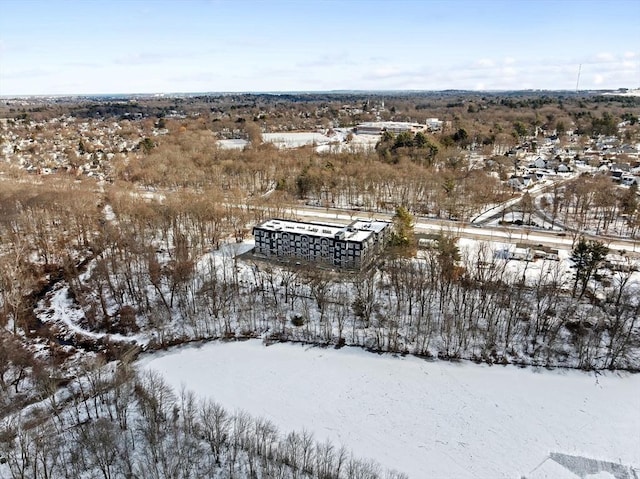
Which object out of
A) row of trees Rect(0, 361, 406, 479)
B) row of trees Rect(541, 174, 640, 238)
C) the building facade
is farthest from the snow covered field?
row of trees Rect(541, 174, 640, 238)

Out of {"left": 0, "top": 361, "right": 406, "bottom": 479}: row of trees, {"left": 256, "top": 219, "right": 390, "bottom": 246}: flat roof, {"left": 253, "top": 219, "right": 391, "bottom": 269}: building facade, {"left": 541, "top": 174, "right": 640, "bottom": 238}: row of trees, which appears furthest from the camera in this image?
{"left": 541, "top": 174, "right": 640, "bottom": 238}: row of trees

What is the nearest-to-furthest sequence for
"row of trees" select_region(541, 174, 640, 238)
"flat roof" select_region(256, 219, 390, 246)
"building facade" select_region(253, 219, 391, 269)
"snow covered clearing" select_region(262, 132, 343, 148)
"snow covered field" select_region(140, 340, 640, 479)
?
"snow covered field" select_region(140, 340, 640, 479)
"building facade" select_region(253, 219, 391, 269)
"flat roof" select_region(256, 219, 390, 246)
"row of trees" select_region(541, 174, 640, 238)
"snow covered clearing" select_region(262, 132, 343, 148)

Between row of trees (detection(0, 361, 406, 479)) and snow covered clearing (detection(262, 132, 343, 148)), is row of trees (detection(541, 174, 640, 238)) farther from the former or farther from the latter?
snow covered clearing (detection(262, 132, 343, 148))

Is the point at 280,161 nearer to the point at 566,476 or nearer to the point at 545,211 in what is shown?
the point at 545,211

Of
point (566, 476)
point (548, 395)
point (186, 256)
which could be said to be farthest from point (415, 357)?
point (186, 256)

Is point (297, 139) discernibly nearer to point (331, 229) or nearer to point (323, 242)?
point (331, 229)

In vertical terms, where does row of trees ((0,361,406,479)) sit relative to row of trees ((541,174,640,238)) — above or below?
below

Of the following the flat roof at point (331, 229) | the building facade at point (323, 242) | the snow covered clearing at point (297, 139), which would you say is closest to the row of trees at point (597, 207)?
the flat roof at point (331, 229)
